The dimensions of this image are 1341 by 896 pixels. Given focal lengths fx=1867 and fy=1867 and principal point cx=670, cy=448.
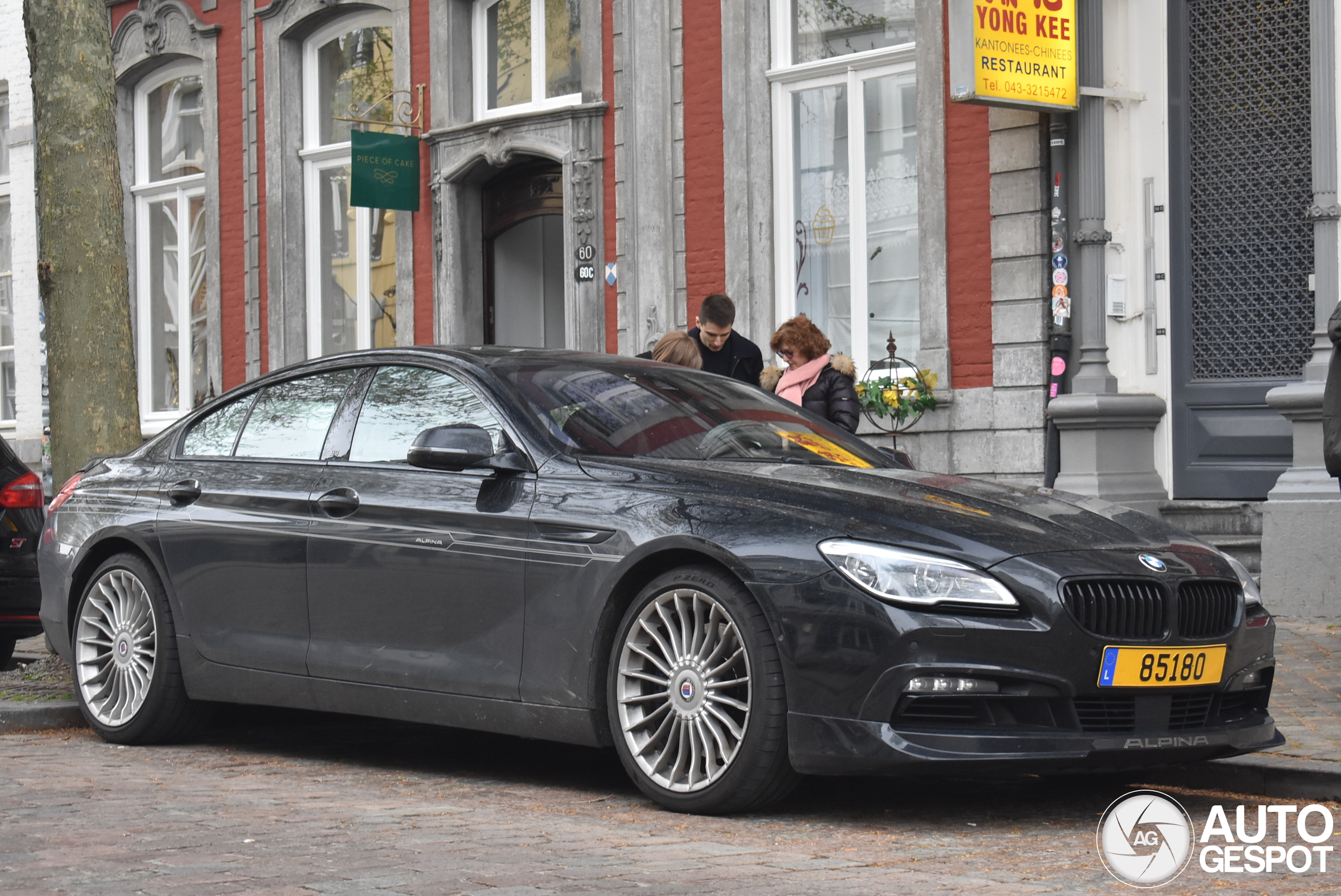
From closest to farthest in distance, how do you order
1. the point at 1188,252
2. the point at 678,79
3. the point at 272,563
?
1. the point at 272,563
2. the point at 1188,252
3. the point at 678,79

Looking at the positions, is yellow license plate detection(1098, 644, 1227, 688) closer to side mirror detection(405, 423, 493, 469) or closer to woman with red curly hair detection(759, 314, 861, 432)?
side mirror detection(405, 423, 493, 469)

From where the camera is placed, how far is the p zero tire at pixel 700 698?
5297mm

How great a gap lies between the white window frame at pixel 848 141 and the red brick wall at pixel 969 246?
894mm

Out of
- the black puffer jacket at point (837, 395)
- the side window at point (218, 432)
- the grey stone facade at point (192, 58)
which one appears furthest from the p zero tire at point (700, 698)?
the grey stone facade at point (192, 58)

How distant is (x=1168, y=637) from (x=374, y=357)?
309 cm

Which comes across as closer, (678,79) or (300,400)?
(300,400)

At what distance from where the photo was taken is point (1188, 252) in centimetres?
1176

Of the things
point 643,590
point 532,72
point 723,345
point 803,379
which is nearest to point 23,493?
point 723,345

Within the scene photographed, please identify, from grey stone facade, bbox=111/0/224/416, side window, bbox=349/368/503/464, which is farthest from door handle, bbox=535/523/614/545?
grey stone facade, bbox=111/0/224/416

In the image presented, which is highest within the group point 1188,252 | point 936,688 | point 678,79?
point 678,79

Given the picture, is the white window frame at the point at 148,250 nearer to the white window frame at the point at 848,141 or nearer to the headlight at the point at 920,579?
the white window frame at the point at 848,141

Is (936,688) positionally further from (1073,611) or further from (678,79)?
(678,79)

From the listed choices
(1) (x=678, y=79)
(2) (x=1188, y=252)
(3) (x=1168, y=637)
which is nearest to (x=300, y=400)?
(3) (x=1168, y=637)

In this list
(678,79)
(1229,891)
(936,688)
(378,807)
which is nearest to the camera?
(1229,891)
